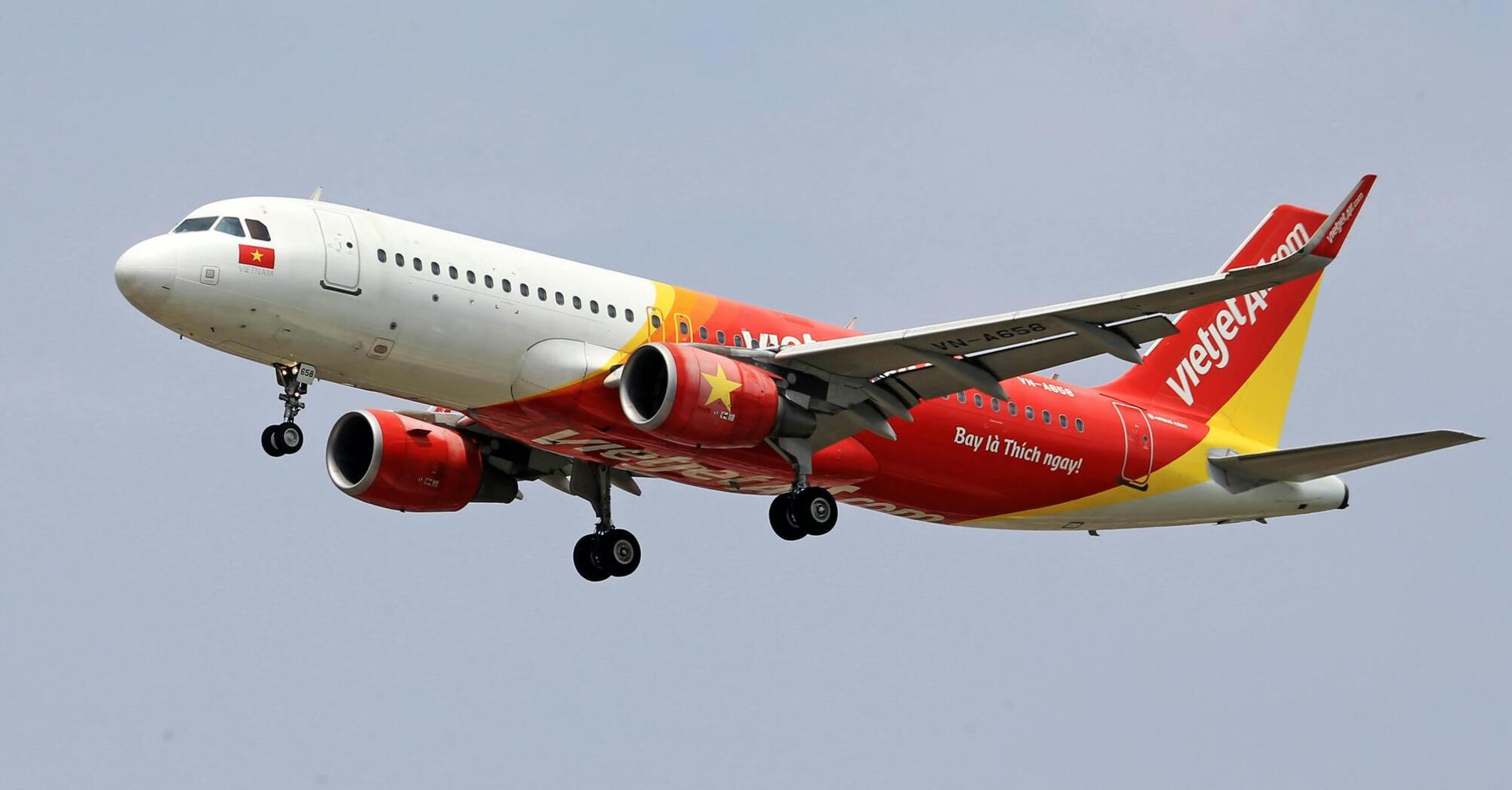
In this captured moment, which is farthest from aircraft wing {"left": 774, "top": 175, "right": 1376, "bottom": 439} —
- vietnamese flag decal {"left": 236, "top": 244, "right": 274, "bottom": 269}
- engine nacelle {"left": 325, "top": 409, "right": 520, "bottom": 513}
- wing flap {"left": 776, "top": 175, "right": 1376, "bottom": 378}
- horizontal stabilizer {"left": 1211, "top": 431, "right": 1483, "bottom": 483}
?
vietnamese flag decal {"left": 236, "top": 244, "right": 274, "bottom": 269}

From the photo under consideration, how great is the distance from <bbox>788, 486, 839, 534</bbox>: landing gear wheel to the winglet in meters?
9.95

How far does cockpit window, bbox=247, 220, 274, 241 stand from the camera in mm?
→ 35219

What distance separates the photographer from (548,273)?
124 ft

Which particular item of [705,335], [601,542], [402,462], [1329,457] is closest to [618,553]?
[601,542]

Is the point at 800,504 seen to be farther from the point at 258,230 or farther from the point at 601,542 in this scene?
the point at 258,230

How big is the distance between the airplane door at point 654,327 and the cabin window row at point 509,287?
0.31 metres

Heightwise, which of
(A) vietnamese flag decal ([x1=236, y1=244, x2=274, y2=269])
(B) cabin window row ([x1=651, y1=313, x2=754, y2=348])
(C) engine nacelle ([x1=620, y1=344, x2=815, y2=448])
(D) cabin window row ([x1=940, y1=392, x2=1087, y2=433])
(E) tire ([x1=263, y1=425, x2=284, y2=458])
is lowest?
(E) tire ([x1=263, y1=425, x2=284, y2=458])

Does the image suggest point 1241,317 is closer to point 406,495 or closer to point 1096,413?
point 1096,413

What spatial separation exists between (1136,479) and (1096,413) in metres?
1.56

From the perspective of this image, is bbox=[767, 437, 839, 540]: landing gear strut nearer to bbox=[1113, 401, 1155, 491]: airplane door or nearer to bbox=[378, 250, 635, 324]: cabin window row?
bbox=[378, 250, 635, 324]: cabin window row

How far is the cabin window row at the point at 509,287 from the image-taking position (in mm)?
36188

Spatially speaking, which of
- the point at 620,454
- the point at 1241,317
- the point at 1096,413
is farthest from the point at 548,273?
the point at 1241,317

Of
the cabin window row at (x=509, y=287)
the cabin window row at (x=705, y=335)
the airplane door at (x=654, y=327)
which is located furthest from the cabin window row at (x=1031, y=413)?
the cabin window row at (x=509, y=287)

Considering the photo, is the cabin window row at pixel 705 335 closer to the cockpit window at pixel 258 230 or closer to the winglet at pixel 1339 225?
the cockpit window at pixel 258 230
